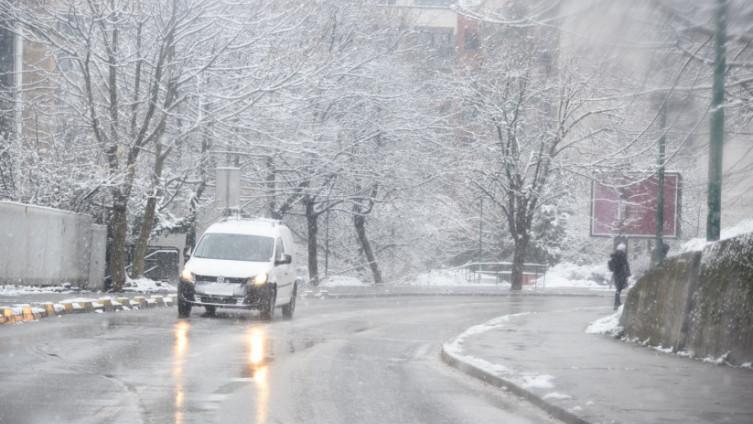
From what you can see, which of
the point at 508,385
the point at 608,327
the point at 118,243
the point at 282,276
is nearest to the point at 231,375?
the point at 508,385

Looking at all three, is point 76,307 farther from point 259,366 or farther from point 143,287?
point 143,287

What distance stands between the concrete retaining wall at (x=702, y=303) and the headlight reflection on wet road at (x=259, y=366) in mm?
5723

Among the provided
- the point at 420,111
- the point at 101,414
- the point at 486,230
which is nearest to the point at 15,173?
the point at 420,111

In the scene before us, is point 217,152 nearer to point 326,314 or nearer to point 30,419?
point 326,314

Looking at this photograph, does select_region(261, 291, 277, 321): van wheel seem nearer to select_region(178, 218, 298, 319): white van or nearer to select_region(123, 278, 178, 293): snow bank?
select_region(178, 218, 298, 319): white van

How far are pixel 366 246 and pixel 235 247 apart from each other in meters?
25.5

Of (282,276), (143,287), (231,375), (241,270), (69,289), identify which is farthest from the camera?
(143,287)

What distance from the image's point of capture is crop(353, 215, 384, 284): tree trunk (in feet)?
162

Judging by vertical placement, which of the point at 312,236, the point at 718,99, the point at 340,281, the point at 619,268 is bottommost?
the point at 340,281

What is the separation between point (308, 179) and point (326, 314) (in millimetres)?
18070

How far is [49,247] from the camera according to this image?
29781 millimetres

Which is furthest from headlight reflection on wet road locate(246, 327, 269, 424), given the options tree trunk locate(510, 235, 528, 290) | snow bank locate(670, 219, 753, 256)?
tree trunk locate(510, 235, 528, 290)

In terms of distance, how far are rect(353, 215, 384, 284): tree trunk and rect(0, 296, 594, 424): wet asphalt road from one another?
2662cm

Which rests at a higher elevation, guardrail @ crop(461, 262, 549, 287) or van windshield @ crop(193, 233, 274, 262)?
van windshield @ crop(193, 233, 274, 262)
